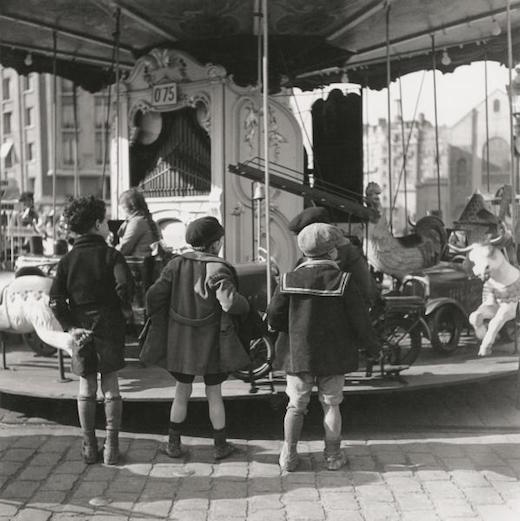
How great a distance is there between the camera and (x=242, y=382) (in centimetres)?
677

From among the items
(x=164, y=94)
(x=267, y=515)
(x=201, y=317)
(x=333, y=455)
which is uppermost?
(x=164, y=94)

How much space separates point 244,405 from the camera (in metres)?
7.32

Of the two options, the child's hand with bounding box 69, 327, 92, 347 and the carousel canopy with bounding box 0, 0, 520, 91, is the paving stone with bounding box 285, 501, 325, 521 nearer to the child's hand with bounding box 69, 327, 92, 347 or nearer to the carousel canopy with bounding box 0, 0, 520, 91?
the child's hand with bounding box 69, 327, 92, 347

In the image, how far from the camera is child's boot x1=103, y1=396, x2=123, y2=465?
18.2 ft

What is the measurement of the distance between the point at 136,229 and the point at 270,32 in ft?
11.4

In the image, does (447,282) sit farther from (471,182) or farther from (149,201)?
(471,182)

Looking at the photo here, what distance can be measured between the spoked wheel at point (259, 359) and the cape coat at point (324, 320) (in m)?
1.16

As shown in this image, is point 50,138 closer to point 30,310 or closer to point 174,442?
point 30,310

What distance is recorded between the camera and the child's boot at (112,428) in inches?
218

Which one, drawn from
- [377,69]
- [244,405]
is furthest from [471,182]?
[244,405]

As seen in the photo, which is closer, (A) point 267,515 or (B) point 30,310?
(A) point 267,515

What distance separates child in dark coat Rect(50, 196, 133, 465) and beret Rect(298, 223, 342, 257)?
1.22 m

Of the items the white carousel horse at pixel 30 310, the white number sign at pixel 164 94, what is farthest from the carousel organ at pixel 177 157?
the white carousel horse at pixel 30 310

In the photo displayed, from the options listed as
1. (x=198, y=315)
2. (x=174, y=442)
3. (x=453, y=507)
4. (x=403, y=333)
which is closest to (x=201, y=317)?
(x=198, y=315)
